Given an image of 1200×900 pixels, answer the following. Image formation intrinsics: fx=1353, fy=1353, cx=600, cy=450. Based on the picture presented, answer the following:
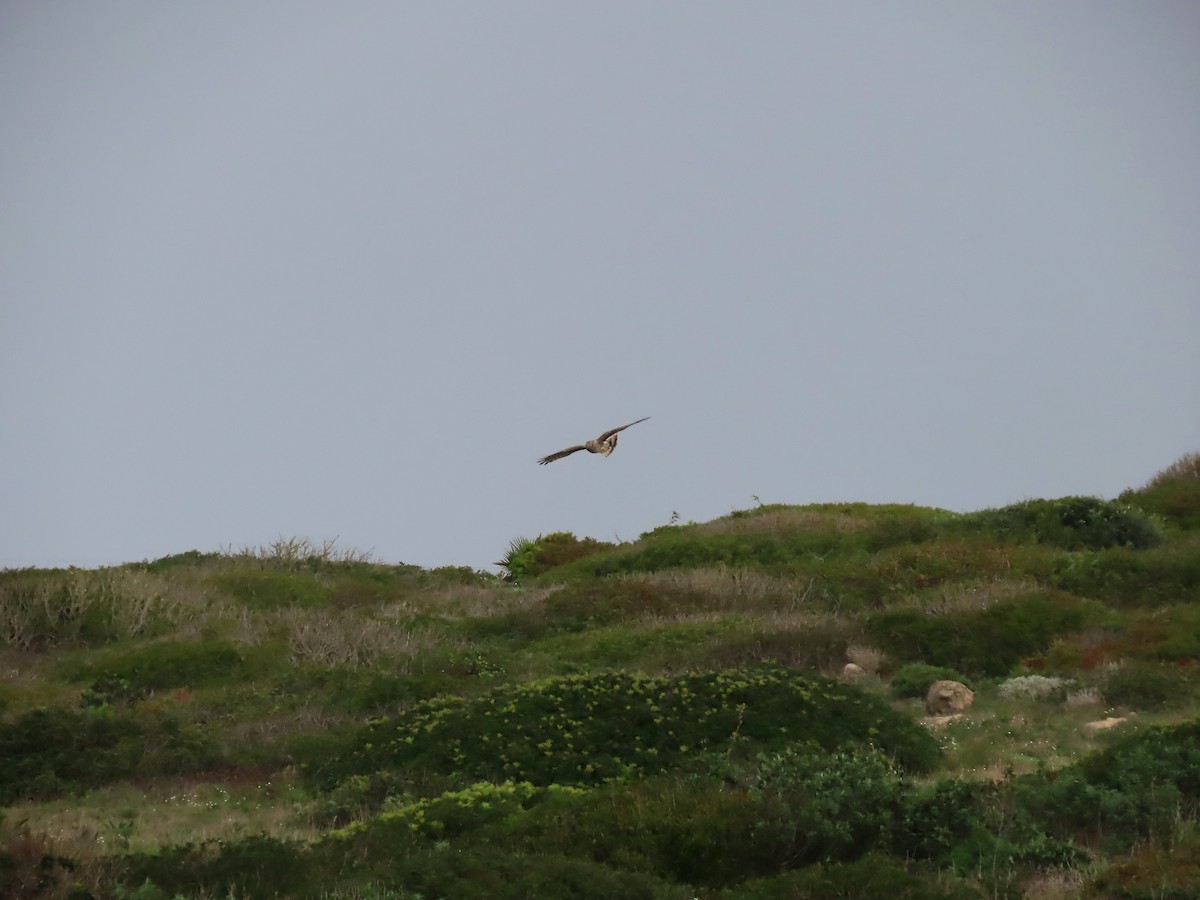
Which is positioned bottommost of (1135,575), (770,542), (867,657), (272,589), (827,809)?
(827,809)

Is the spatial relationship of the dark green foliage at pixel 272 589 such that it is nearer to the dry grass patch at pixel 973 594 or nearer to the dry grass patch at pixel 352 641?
the dry grass patch at pixel 352 641

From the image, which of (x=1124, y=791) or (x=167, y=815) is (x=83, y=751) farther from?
(x=1124, y=791)

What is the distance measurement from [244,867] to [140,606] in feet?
→ 55.9

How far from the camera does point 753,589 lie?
26.7 m

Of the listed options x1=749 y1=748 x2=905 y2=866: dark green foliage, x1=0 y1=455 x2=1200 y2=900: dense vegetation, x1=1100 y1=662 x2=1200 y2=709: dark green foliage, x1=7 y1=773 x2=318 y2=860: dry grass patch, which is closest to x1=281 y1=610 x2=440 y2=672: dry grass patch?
x1=0 y1=455 x2=1200 y2=900: dense vegetation

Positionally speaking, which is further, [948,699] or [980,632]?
[980,632]

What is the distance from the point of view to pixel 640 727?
1538 cm

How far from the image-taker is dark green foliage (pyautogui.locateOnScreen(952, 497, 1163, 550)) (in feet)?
94.7

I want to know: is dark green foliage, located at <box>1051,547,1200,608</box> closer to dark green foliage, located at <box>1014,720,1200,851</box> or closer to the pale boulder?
the pale boulder

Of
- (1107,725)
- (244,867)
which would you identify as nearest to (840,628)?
(1107,725)

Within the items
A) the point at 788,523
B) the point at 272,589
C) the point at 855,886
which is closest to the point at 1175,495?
the point at 788,523

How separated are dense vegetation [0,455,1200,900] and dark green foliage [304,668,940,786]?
0.05 m

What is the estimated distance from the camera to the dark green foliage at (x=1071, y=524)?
28875 millimetres

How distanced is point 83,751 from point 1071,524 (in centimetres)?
2157
